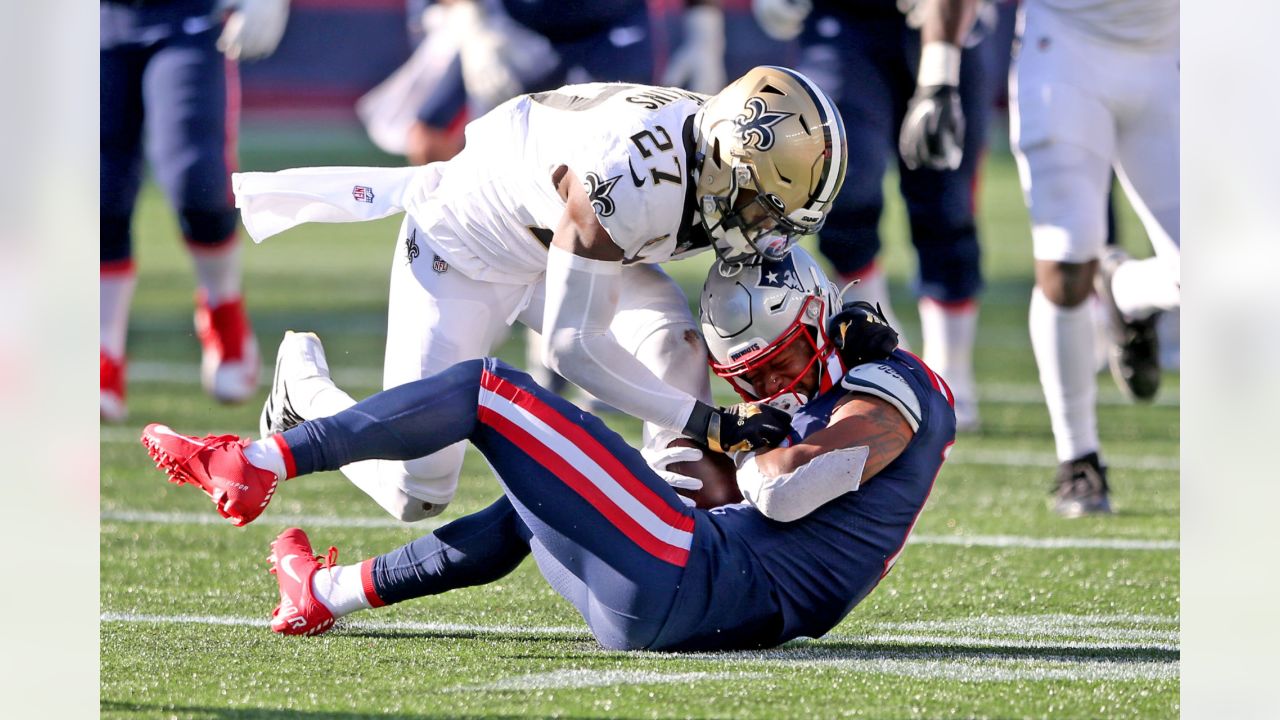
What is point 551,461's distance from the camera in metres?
2.79

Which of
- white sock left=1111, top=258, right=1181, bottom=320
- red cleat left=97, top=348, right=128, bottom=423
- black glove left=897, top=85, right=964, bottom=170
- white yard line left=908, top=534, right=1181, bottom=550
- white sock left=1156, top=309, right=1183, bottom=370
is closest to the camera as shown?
white yard line left=908, top=534, right=1181, bottom=550

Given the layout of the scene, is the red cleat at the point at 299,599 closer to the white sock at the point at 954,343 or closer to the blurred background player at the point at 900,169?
the blurred background player at the point at 900,169

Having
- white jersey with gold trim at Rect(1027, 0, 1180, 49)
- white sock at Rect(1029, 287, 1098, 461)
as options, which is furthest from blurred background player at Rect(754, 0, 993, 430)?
white sock at Rect(1029, 287, 1098, 461)

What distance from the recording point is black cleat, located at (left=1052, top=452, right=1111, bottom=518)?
15.5 ft

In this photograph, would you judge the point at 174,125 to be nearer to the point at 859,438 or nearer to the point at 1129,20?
the point at 1129,20

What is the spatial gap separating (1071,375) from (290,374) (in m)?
2.30

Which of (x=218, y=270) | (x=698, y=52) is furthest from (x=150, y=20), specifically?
(x=698, y=52)

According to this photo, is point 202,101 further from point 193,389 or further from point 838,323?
point 838,323

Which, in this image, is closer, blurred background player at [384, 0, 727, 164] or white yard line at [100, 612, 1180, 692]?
white yard line at [100, 612, 1180, 692]

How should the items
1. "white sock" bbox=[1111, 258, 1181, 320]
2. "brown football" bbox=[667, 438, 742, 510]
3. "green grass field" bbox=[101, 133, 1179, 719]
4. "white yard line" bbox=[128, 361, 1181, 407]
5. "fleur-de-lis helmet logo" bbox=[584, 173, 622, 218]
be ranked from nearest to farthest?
"green grass field" bbox=[101, 133, 1179, 719] → "fleur-de-lis helmet logo" bbox=[584, 173, 622, 218] → "brown football" bbox=[667, 438, 742, 510] → "white sock" bbox=[1111, 258, 1181, 320] → "white yard line" bbox=[128, 361, 1181, 407]

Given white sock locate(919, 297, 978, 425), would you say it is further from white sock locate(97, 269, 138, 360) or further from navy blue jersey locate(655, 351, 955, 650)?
navy blue jersey locate(655, 351, 955, 650)

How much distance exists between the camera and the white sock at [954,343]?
20.1 feet

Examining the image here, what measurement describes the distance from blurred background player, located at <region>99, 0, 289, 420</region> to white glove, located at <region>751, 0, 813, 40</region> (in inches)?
74.3

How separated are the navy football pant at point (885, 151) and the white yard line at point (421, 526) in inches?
67.6
